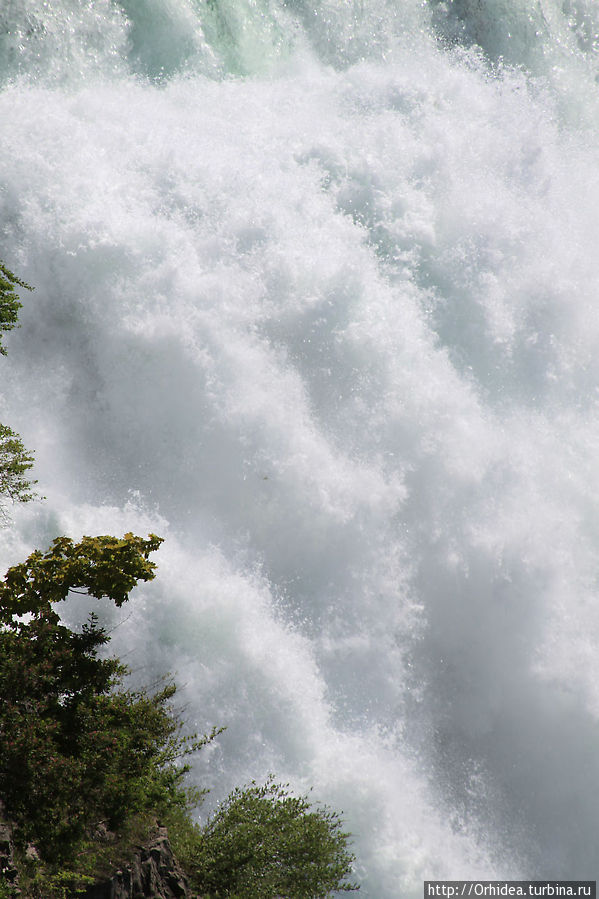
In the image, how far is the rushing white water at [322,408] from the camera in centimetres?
1880

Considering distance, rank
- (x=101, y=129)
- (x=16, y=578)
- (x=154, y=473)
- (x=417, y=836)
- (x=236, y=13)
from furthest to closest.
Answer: (x=236, y=13) → (x=101, y=129) → (x=154, y=473) → (x=417, y=836) → (x=16, y=578)

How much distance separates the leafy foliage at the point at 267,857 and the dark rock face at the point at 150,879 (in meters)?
0.56

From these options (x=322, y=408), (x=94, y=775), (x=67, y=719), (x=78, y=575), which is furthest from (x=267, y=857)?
(x=322, y=408)

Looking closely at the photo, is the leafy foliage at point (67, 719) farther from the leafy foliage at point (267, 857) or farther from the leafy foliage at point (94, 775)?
the leafy foliage at point (267, 857)

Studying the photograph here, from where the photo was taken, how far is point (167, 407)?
20688 mm

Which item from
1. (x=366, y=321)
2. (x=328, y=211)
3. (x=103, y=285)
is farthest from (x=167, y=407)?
(x=328, y=211)

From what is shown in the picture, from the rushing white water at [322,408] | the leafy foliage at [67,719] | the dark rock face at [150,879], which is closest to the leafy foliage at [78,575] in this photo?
the leafy foliage at [67,719]

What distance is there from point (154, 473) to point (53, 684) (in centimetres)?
862

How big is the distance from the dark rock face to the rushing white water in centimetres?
389

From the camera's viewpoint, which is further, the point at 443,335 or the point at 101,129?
the point at 443,335

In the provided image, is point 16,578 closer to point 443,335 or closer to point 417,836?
point 417,836

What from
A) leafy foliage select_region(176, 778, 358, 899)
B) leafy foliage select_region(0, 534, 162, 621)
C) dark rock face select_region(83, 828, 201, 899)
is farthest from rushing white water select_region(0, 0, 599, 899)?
leafy foliage select_region(0, 534, 162, 621)

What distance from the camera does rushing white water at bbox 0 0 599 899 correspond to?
18.8 meters

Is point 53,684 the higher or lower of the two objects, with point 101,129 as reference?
lower
